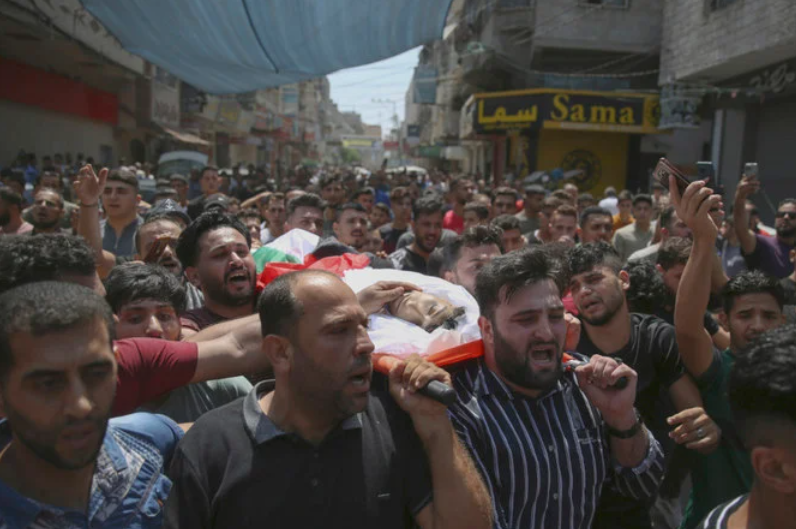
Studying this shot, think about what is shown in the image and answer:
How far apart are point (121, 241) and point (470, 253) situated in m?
2.85

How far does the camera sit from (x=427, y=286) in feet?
8.52

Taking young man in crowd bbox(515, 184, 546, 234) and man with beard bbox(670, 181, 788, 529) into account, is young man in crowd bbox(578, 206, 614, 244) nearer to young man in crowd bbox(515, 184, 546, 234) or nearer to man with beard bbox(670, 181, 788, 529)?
young man in crowd bbox(515, 184, 546, 234)

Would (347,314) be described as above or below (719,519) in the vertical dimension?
above

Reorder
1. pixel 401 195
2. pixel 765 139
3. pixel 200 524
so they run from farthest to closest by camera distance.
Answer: pixel 765 139 < pixel 401 195 < pixel 200 524

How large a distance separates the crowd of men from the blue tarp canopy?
2414 millimetres

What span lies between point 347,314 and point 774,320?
2230mm

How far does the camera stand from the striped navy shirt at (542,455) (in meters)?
2.07

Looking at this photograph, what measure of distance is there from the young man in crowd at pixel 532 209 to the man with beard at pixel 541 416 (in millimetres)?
5340

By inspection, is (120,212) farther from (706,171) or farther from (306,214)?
(706,171)

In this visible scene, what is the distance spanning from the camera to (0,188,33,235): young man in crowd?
18.4 feet

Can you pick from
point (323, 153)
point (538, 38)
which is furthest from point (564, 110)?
point (323, 153)

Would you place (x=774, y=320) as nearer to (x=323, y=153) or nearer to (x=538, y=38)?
(x=538, y=38)

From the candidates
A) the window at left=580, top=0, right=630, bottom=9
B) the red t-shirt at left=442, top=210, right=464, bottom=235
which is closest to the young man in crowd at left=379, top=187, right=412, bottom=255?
the red t-shirt at left=442, top=210, right=464, bottom=235

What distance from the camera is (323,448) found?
1.78m
